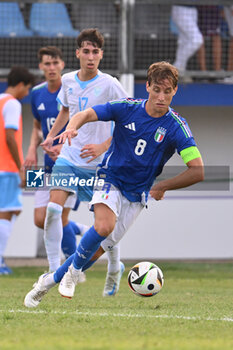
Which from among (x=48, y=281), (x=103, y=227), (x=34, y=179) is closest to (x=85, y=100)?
(x=34, y=179)

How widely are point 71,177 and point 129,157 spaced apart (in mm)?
1637

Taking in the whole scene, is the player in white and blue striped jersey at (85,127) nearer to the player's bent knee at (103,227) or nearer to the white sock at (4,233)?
the player's bent knee at (103,227)

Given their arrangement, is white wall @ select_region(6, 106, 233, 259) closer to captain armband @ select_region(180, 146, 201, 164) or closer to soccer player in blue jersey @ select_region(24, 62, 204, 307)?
soccer player in blue jersey @ select_region(24, 62, 204, 307)

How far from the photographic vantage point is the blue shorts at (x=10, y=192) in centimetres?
1141

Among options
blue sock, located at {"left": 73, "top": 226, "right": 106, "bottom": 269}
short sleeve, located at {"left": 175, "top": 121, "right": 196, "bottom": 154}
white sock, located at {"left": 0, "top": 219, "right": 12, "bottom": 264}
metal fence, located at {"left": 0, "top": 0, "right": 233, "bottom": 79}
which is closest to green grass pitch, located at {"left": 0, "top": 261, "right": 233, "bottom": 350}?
blue sock, located at {"left": 73, "top": 226, "right": 106, "bottom": 269}

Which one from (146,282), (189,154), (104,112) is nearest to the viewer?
(189,154)

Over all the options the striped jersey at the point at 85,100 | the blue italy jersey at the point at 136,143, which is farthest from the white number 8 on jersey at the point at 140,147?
the striped jersey at the point at 85,100

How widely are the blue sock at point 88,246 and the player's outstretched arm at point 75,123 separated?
78cm

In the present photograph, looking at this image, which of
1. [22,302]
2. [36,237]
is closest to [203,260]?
[36,237]

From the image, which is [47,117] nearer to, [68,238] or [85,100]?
[68,238]

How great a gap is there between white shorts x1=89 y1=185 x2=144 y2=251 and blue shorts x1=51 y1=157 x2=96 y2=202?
1.25m

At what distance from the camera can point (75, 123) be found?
6234 millimetres

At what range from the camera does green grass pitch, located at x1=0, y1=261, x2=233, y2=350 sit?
4.55 metres

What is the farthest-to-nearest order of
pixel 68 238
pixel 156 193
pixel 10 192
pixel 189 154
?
pixel 10 192 < pixel 68 238 < pixel 189 154 < pixel 156 193
